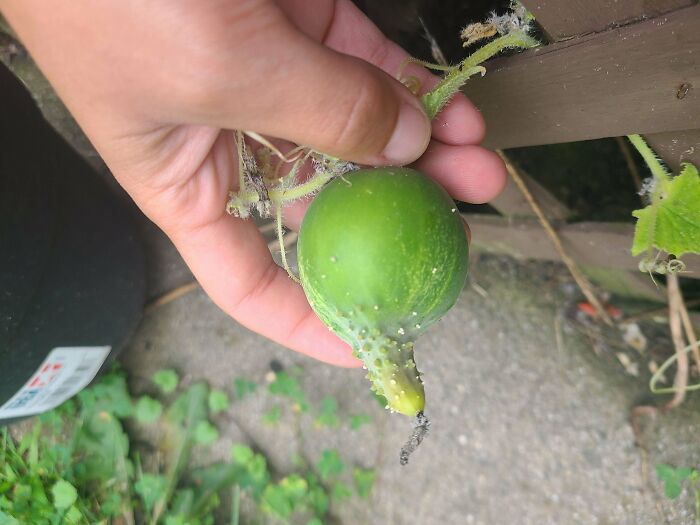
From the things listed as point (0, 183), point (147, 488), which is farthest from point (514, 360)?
point (0, 183)

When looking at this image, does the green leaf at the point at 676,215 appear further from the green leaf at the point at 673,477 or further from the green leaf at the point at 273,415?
the green leaf at the point at 273,415

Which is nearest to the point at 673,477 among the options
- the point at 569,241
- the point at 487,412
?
the point at 487,412

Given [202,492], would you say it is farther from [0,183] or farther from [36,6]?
[36,6]

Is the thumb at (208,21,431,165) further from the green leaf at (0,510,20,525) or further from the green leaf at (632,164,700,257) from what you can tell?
the green leaf at (0,510,20,525)

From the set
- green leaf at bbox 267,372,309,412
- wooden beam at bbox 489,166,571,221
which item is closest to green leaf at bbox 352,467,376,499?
green leaf at bbox 267,372,309,412

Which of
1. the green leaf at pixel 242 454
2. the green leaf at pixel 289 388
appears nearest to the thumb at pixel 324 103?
the green leaf at pixel 289 388

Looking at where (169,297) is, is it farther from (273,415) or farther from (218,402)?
(273,415)
